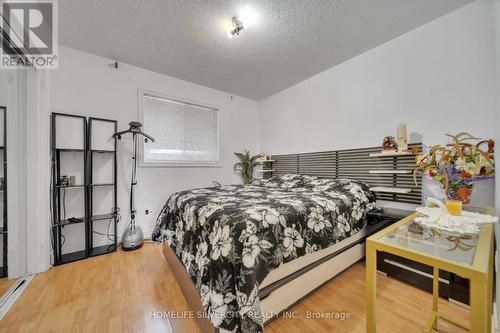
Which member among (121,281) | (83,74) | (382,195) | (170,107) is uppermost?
(83,74)

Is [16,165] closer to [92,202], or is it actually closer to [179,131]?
[92,202]

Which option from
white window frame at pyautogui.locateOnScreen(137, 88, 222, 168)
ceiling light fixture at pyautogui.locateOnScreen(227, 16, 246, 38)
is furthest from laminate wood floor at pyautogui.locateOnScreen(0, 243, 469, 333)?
ceiling light fixture at pyautogui.locateOnScreen(227, 16, 246, 38)

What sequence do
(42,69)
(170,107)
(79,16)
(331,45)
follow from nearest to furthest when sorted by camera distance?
(79,16)
(42,69)
(331,45)
(170,107)

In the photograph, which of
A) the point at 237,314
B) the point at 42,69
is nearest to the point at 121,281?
the point at 237,314

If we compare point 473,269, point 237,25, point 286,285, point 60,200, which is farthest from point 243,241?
point 60,200

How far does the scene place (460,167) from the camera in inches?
56.3

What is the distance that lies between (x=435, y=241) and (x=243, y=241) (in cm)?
90

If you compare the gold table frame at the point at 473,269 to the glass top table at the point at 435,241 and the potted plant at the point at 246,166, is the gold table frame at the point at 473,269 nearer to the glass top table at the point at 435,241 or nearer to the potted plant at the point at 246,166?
the glass top table at the point at 435,241

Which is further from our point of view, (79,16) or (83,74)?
(83,74)

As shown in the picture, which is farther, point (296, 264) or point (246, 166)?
point (246, 166)

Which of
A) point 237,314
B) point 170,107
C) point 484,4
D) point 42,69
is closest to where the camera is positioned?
point 237,314

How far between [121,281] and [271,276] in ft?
5.11

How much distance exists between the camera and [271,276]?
1.26 meters

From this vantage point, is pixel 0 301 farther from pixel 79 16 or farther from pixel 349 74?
pixel 349 74
